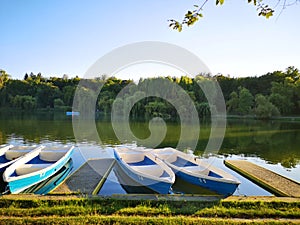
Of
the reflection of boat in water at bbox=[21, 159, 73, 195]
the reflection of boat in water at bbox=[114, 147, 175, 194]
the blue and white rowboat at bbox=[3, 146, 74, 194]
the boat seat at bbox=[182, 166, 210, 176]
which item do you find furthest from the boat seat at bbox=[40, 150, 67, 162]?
the boat seat at bbox=[182, 166, 210, 176]

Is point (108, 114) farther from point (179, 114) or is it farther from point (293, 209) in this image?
point (293, 209)

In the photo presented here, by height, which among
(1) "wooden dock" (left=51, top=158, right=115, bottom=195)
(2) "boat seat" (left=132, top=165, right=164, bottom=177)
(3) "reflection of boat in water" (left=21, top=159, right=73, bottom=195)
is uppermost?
(2) "boat seat" (left=132, top=165, right=164, bottom=177)

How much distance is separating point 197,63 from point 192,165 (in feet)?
11.7

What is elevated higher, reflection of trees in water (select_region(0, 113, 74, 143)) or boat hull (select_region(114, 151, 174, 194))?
boat hull (select_region(114, 151, 174, 194))

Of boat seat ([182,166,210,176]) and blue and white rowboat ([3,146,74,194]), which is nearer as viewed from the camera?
blue and white rowboat ([3,146,74,194])

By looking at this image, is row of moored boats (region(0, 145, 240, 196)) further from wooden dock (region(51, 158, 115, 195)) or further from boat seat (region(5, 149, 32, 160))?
wooden dock (region(51, 158, 115, 195))

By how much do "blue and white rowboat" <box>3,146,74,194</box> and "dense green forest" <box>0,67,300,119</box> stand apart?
19.5 m

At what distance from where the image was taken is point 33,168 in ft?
25.5

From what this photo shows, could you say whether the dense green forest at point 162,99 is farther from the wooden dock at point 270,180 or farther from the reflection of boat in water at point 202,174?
the wooden dock at point 270,180

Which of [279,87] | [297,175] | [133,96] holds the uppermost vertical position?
[279,87]

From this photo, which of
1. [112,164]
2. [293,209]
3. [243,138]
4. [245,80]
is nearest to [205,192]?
[293,209]

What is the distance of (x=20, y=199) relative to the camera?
17.9 ft

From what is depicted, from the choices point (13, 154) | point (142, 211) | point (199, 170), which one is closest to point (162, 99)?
point (13, 154)

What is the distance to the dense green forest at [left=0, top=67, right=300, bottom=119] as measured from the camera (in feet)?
120
